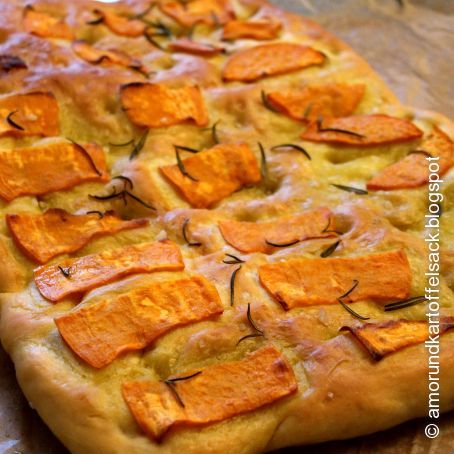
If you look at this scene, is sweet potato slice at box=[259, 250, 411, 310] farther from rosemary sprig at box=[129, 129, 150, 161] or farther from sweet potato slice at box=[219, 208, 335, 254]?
rosemary sprig at box=[129, 129, 150, 161]

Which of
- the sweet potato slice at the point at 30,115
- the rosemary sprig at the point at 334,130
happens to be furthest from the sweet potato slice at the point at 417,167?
the sweet potato slice at the point at 30,115

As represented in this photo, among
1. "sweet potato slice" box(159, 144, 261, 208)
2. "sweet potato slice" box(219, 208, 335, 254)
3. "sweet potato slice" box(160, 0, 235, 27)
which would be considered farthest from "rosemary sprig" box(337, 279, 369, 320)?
"sweet potato slice" box(160, 0, 235, 27)

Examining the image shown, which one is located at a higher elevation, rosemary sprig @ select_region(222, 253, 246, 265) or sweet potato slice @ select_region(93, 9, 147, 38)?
sweet potato slice @ select_region(93, 9, 147, 38)

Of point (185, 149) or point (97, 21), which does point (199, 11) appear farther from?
point (185, 149)

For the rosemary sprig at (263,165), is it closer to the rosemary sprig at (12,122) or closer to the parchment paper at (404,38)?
the rosemary sprig at (12,122)

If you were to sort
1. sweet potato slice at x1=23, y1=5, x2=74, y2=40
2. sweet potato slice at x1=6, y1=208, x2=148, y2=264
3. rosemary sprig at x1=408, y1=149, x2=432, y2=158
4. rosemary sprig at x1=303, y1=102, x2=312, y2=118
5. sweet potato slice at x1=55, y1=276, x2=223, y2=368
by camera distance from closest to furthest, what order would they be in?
sweet potato slice at x1=55, y1=276, x2=223, y2=368, sweet potato slice at x1=6, y1=208, x2=148, y2=264, rosemary sprig at x1=408, y1=149, x2=432, y2=158, rosemary sprig at x1=303, y1=102, x2=312, y2=118, sweet potato slice at x1=23, y1=5, x2=74, y2=40

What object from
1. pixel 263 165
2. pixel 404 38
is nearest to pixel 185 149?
pixel 263 165

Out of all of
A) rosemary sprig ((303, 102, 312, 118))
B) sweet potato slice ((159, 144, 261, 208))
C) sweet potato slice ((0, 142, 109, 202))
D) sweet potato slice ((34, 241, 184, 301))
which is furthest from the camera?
rosemary sprig ((303, 102, 312, 118))
